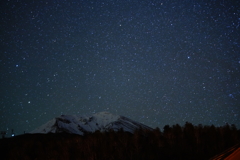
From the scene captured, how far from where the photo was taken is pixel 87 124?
13938 cm

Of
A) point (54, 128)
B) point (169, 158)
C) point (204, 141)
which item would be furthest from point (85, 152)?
point (54, 128)

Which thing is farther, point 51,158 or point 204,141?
point 204,141

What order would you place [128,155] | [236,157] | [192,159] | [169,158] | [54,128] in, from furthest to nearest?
[54,128] → [128,155] → [169,158] → [192,159] → [236,157]

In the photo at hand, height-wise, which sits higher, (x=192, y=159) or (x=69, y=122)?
(x=69, y=122)

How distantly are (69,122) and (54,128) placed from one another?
13.7 meters

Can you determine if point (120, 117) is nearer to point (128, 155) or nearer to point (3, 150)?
point (3, 150)

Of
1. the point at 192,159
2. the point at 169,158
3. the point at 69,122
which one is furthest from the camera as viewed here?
the point at 69,122

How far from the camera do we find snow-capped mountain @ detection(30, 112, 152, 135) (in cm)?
12051

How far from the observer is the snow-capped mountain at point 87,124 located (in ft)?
395

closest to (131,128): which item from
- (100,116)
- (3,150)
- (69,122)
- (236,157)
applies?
(100,116)

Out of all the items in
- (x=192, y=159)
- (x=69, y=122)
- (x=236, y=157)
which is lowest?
(x=192, y=159)

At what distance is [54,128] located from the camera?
393 ft

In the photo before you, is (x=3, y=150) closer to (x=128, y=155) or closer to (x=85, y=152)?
(x=85, y=152)

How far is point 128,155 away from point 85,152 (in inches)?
276
